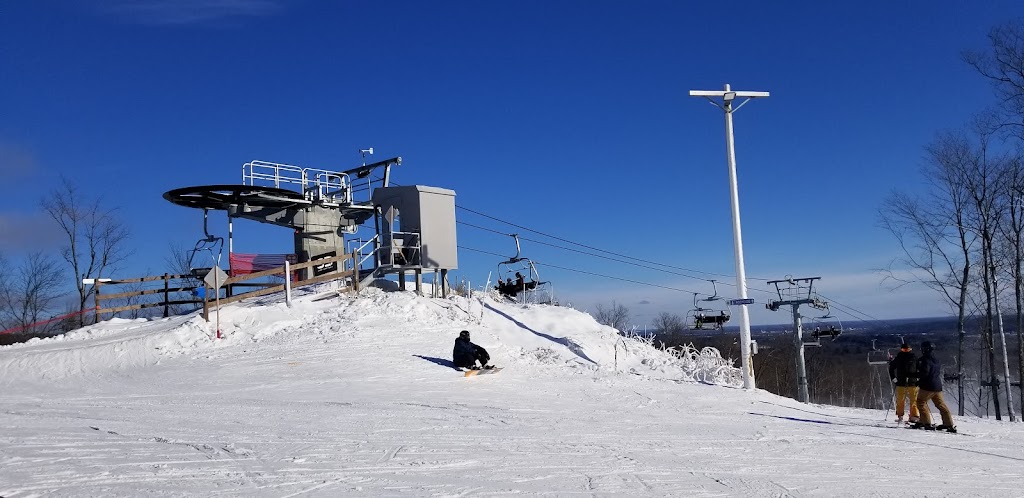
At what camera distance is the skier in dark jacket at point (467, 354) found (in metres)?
17.2

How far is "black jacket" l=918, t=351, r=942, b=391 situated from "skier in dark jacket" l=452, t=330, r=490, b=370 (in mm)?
8990

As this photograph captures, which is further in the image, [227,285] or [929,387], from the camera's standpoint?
[227,285]

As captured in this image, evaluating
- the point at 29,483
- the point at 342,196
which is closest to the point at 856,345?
the point at 342,196

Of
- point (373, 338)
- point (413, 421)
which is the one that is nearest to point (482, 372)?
point (373, 338)

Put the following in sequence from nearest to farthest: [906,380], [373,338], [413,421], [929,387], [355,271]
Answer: [413,421]
[929,387]
[906,380]
[373,338]
[355,271]

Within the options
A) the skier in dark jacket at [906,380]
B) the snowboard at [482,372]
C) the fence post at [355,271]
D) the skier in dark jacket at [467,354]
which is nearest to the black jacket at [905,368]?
the skier in dark jacket at [906,380]

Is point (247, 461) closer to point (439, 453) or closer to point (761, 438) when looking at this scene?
point (439, 453)

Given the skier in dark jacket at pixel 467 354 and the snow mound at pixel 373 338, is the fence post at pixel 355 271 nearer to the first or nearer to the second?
the snow mound at pixel 373 338

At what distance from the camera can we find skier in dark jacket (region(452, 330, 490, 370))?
56.3 feet

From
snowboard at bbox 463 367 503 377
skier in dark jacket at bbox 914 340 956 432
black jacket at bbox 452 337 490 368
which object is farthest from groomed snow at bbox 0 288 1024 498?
skier in dark jacket at bbox 914 340 956 432

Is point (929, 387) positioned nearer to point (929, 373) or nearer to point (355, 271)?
point (929, 373)

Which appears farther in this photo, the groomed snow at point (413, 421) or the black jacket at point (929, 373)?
the black jacket at point (929, 373)

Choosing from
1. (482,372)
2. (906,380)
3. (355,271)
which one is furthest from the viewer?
(355,271)

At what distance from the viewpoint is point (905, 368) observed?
546 inches
